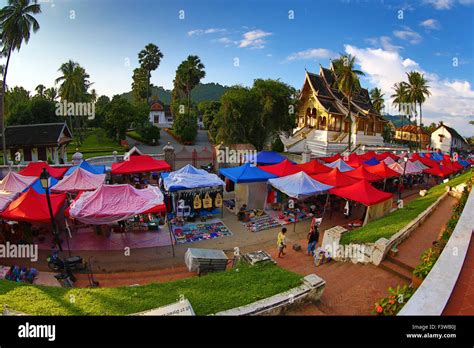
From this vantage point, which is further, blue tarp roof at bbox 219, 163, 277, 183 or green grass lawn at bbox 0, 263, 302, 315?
blue tarp roof at bbox 219, 163, 277, 183

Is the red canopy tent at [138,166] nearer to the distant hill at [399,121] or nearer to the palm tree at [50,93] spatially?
the distant hill at [399,121]

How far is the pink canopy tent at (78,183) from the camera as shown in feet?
47.9

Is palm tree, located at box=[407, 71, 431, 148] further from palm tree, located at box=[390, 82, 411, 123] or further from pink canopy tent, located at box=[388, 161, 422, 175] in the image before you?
pink canopy tent, located at box=[388, 161, 422, 175]

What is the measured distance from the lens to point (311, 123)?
44625 mm

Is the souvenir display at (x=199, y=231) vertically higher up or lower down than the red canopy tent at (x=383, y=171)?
lower down

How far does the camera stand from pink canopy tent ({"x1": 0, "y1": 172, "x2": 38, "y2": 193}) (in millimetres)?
13765

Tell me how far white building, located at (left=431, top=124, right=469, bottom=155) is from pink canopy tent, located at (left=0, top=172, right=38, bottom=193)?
203ft

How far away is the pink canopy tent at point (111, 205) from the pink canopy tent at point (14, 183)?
4.53m

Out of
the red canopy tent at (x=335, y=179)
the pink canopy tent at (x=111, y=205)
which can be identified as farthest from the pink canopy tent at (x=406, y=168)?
the pink canopy tent at (x=111, y=205)

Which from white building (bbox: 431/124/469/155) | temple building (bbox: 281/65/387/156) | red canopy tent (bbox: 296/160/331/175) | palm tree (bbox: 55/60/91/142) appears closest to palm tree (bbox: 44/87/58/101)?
palm tree (bbox: 55/60/91/142)
